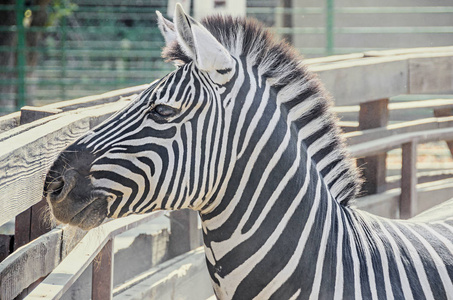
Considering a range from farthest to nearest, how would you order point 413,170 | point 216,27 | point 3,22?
point 3,22, point 413,170, point 216,27

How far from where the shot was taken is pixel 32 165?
2053mm

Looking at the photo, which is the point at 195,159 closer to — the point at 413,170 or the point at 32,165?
the point at 32,165

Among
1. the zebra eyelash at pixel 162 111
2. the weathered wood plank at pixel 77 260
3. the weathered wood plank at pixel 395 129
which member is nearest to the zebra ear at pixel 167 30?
the zebra eyelash at pixel 162 111

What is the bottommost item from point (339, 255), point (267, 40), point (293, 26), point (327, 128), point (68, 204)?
point (339, 255)

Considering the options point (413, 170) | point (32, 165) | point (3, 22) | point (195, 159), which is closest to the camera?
point (32, 165)

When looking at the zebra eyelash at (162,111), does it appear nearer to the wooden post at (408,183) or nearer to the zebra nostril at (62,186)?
the zebra nostril at (62,186)

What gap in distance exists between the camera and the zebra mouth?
2.11 meters

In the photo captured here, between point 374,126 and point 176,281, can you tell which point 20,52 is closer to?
point 374,126

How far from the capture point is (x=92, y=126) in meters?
2.56

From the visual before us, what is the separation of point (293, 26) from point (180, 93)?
31.7 feet

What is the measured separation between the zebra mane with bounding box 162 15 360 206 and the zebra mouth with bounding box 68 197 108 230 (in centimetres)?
56

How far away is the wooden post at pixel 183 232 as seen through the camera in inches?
145

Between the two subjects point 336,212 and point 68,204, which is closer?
point 68,204

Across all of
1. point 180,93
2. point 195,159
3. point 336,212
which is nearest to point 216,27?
point 180,93
